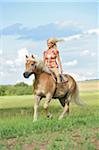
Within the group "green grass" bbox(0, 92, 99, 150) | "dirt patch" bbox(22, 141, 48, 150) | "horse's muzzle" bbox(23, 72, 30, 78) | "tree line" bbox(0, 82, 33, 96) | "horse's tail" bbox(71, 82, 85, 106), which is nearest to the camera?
"dirt patch" bbox(22, 141, 48, 150)

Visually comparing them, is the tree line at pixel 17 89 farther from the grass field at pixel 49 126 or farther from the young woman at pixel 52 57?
the young woman at pixel 52 57

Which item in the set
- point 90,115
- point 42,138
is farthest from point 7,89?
point 42,138

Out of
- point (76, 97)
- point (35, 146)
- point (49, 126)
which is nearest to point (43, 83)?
point (76, 97)

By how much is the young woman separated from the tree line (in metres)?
0.62

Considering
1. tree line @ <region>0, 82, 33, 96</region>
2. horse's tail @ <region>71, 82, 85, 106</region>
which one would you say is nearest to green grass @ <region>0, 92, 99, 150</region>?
tree line @ <region>0, 82, 33, 96</region>

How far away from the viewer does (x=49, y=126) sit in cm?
793

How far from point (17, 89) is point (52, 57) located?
42.9 inches

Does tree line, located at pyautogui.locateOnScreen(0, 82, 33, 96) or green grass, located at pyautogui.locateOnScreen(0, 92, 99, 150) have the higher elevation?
tree line, located at pyautogui.locateOnScreen(0, 82, 33, 96)

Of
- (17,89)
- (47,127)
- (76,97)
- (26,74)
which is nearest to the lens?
(47,127)

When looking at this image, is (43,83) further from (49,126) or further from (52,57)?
(49,126)

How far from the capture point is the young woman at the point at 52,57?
30.2 feet

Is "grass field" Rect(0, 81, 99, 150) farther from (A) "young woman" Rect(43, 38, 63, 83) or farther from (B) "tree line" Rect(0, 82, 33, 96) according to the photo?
(A) "young woman" Rect(43, 38, 63, 83)

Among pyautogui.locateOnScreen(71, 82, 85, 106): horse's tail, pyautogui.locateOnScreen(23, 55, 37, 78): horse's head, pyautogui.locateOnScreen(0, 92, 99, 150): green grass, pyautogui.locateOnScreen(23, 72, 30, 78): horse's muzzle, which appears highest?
pyautogui.locateOnScreen(23, 55, 37, 78): horse's head

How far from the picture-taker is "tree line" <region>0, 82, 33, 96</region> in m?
9.52
